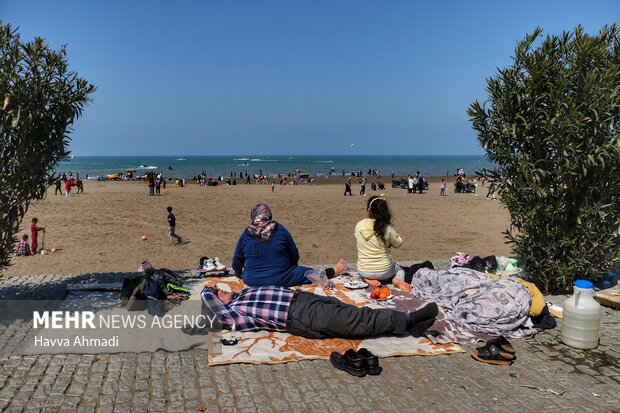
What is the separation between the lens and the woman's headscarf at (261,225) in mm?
6348

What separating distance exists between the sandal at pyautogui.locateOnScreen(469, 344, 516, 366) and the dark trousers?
0.79 meters

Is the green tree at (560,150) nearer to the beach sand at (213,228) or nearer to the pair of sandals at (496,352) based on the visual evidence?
the pair of sandals at (496,352)

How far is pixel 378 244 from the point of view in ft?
24.2

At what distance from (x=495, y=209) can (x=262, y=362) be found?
21639 millimetres

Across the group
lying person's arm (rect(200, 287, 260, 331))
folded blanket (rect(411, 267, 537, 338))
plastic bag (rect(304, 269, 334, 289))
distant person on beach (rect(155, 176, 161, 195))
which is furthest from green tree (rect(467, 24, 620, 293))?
distant person on beach (rect(155, 176, 161, 195))

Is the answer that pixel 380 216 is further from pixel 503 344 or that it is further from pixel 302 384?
pixel 302 384

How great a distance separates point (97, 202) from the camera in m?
25.7

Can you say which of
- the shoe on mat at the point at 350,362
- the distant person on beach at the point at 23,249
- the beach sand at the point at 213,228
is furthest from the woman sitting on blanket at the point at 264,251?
the distant person on beach at the point at 23,249

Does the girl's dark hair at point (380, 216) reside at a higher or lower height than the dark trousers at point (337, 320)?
higher

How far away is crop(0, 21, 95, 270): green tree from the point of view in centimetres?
566

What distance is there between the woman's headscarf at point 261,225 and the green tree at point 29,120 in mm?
2616

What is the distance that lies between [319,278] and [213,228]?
432 inches

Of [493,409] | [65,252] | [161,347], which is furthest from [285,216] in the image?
[493,409]

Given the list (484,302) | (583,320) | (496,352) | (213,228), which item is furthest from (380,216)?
(213,228)
